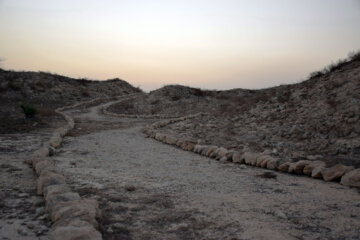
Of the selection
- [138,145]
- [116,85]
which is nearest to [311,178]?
[138,145]

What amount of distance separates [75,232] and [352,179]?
3912 millimetres

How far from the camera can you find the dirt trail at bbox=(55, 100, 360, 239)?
321 centimetres

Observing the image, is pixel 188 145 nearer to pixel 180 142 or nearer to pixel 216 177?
pixel 180 142

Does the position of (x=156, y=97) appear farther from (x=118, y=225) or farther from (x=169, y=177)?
(x=118, y=225)

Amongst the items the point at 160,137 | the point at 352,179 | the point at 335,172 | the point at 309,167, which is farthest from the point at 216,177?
the point at 160,137

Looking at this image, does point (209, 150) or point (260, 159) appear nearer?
point (260, 159)

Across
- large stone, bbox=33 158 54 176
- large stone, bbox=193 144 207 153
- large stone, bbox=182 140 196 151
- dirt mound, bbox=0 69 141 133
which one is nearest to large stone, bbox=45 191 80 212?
large stone, bbox=33 158 54 176

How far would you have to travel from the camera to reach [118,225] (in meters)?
3.43

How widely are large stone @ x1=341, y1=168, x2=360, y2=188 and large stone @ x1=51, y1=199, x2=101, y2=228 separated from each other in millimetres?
3595

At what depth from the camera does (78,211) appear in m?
3.40

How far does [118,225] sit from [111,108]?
2132cm

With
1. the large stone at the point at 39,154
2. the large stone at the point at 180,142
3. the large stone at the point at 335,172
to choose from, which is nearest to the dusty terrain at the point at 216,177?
the large stone at the point at 335,172

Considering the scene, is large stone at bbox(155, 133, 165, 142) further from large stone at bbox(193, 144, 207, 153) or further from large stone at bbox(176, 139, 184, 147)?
large stone at bbox(193, 144, 207, 153)

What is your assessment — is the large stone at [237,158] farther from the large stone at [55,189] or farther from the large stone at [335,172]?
the large stone at [55,189]
